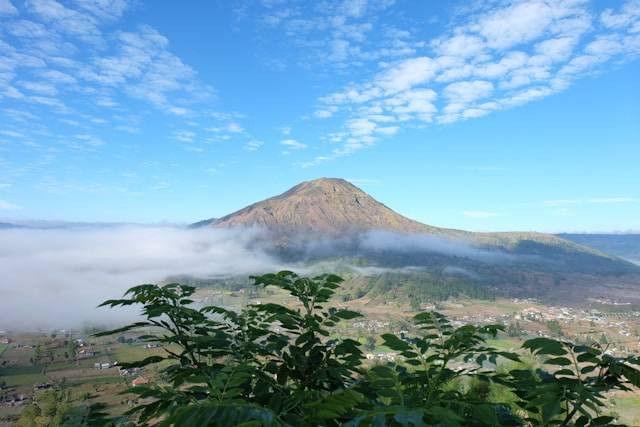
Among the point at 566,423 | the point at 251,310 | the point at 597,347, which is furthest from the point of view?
the point at 251,310

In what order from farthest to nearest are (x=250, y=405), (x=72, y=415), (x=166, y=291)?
(x=166, y=291)
(x=72, y=415)
(x=250, y=405)

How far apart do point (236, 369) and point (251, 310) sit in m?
2.21

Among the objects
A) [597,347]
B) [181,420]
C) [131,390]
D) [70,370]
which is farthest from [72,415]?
[70,370]

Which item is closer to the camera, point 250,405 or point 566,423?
point 250,405

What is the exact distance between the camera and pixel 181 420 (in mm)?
2215

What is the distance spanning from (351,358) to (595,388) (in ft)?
7.94

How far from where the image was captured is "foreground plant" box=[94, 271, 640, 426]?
8.39ft

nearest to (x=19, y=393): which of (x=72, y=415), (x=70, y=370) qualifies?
(x=70, y=370)

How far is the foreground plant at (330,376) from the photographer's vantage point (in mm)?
2559

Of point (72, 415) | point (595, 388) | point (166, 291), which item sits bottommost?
point (72, 415)

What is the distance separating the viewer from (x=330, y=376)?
456 cm

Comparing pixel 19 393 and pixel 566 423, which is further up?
pixel 566 423

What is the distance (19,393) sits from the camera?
459 ft

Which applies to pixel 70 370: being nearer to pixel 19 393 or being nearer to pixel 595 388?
pixel 19 393
